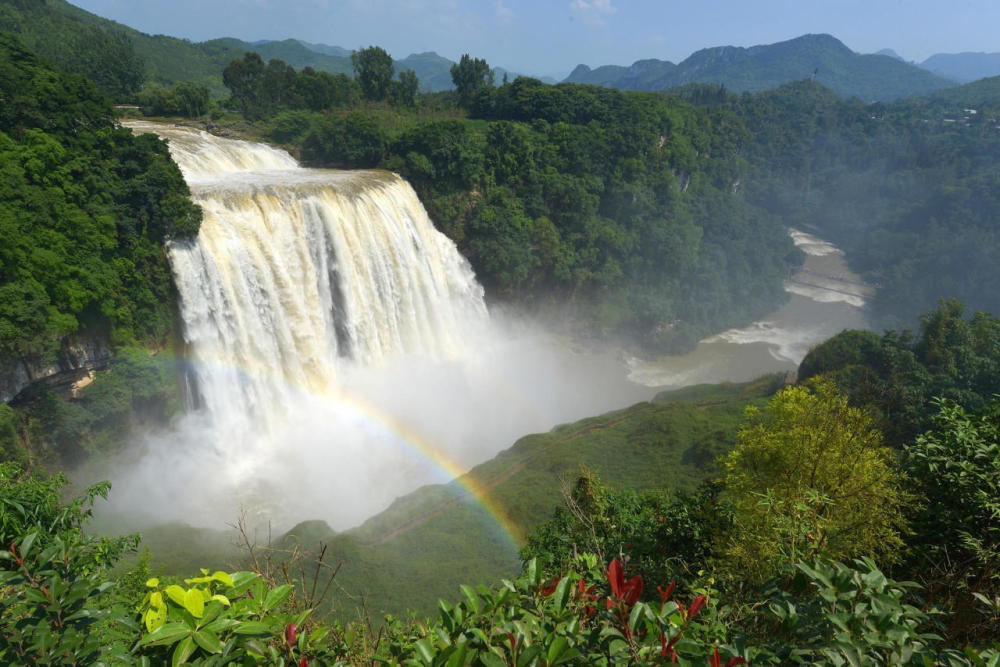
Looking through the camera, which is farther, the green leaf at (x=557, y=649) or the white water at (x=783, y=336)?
the white water at (x=783, y=336)

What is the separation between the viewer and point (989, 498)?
18.2ft

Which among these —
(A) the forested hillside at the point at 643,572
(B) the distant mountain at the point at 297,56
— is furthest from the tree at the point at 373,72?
(B) the distant mountain at the point at 297,56

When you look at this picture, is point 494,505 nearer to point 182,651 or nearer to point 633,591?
point 633,591

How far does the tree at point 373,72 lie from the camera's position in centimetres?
4778

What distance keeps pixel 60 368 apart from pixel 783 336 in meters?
43.7

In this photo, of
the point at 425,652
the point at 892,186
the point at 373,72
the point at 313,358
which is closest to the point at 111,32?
the point at 373,72

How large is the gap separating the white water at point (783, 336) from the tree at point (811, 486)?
25611 mm

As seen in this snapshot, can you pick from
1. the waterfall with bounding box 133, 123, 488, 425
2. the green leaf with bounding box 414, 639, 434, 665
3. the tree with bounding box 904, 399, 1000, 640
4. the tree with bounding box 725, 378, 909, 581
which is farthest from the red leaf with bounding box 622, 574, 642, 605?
the waterfall with bounding box 133, 123, 488, 425

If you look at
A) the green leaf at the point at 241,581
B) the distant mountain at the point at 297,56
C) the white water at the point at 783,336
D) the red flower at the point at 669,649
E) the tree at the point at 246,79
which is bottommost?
the white water at the point at 783,336

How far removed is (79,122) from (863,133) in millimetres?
88196

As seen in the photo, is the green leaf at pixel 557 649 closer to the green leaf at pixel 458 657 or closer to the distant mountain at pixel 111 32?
the green leaf at pixel 458 657

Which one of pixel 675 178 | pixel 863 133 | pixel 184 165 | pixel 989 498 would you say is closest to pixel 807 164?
pixel 863 133

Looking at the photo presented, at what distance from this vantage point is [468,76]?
53.1 metres

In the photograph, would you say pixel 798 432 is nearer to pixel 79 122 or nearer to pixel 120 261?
pixel 120 261
